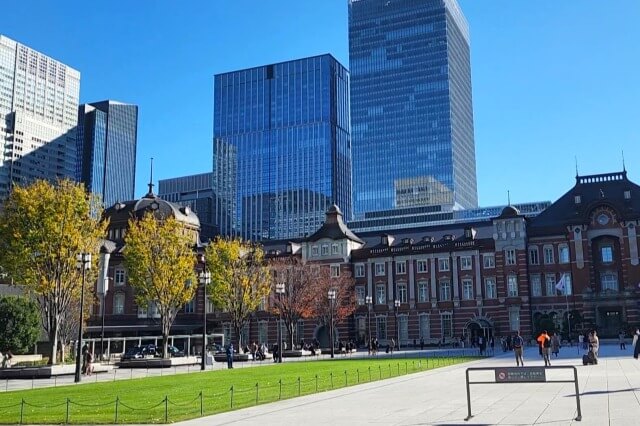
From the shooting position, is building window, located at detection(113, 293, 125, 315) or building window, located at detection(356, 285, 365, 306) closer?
building window, located at detection(356, 285, 365, 306)

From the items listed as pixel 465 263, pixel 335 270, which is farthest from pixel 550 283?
pixel 335 270

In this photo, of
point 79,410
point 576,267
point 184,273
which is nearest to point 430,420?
point 79,410

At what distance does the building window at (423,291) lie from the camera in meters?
81.8

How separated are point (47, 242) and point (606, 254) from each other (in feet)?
192

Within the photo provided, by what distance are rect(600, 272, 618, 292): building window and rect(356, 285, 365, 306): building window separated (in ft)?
90.8

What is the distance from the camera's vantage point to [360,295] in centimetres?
8500

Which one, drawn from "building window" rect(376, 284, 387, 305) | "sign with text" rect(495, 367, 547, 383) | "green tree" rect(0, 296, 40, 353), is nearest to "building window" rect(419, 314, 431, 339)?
"building window" rect(376, 284, 387, 305)

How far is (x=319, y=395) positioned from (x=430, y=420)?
8.20 metres

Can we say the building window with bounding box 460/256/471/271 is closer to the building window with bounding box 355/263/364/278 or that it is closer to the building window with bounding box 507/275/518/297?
the building window with bounding box 507/275/518/297

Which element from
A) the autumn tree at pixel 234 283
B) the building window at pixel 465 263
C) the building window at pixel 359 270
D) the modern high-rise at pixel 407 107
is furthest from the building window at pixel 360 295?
the modern high-rise at pixel 407 107

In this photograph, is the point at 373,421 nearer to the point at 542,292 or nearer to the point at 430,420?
the point at 430,420

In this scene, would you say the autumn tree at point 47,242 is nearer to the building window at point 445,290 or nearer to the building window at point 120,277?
the building window at point 120,277

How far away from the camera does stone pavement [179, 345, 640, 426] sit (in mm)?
17766

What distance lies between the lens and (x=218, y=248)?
70.8m
